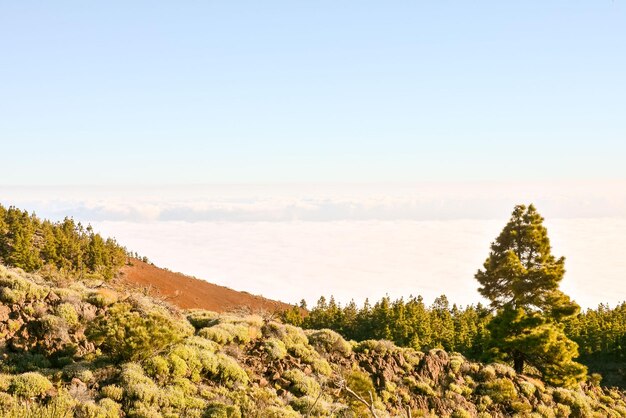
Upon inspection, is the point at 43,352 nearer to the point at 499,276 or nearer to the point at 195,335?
the point at 195,335

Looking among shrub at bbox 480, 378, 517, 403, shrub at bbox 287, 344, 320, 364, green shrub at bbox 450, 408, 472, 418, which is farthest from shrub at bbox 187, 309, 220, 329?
shrub at bbox 480, 378, 517, 403

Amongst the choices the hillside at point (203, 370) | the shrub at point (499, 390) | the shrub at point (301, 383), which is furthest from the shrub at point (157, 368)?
the shrub at point (499, 390)

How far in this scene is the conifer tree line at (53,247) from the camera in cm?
5866

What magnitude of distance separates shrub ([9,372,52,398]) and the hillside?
3 cm

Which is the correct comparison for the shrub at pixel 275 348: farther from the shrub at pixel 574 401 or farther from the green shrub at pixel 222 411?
the shrub at pixel 574 401

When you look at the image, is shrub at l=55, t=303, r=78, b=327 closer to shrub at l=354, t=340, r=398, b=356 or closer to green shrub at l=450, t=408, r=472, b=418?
shrub at l=354, t=340, r=398, b=356

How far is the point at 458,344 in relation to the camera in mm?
55000

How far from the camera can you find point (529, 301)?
28.2 m

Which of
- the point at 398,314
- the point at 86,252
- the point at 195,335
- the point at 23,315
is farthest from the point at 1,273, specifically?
the point at 86,252

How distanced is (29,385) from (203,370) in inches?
213

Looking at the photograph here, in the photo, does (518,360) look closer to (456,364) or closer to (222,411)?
(456,364)

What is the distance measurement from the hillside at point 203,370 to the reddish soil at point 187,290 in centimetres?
4905

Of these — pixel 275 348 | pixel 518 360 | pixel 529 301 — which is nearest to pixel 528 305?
pixel 529 301

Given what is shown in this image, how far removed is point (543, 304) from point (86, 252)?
200 feet
